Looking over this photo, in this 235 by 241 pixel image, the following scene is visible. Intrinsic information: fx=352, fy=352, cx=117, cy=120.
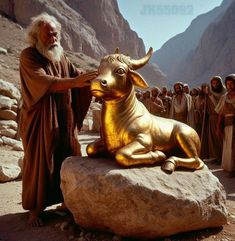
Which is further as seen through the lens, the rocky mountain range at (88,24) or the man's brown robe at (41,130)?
the rocky mountain range at (88,24)

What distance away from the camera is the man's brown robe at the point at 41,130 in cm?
412

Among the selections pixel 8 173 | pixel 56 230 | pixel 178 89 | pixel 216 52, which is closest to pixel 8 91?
pixel 178 89

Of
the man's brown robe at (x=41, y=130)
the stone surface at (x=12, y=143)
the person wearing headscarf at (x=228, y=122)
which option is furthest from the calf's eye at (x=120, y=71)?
the stone surface at (x=12, y=143)

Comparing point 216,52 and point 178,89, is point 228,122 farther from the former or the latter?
point 216,52

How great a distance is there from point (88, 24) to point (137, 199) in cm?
6772

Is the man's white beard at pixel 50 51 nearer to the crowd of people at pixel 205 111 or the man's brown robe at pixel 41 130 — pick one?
the man's brown robe at pixel 41 130

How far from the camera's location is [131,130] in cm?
354

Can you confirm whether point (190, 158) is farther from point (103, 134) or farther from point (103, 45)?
point (103, 45)

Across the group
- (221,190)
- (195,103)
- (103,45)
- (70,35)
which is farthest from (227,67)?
(221,190)

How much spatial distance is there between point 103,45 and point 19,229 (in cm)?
6896

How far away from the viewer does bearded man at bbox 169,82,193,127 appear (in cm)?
1013

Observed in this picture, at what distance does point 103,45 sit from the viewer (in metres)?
70.9

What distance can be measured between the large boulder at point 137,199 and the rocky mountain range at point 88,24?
5096cm

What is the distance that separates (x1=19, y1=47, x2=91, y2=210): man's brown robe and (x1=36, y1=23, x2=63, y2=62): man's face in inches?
3.4
